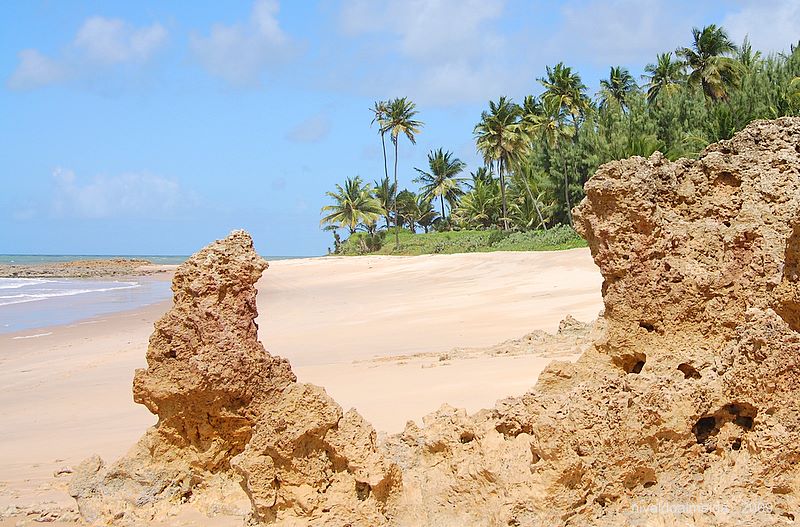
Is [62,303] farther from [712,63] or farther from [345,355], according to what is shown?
[712,63]

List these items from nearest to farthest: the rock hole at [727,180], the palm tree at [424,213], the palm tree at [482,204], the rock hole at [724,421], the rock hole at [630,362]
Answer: the rock hole at [724,421] → the rock hole at [727,180] → the rock hole at [630,362] → the palm tree at [482,204] → the palm tree at [424,213]

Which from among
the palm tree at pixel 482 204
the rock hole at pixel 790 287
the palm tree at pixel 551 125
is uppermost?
the palm tree at pixel 551 125

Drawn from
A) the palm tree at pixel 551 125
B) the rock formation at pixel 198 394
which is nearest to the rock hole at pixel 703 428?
the rock formation at pixel 198 394

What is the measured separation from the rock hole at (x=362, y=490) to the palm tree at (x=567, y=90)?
43.3m

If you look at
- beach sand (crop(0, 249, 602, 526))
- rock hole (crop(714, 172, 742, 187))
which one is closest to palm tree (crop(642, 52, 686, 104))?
beach sand (crop(0, 249, 602, 526))

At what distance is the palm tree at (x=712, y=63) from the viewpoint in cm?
4075

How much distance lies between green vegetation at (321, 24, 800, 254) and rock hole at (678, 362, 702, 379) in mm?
27601

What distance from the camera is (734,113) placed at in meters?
31.9

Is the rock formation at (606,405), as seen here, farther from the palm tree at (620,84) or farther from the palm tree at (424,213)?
the palm tree at (424,213)

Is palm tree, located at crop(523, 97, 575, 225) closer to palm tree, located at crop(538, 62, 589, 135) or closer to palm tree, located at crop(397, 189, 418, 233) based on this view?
palm tree, located at crop(538, 62, 589, 135)

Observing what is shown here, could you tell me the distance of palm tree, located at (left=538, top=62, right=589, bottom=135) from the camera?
45.0m

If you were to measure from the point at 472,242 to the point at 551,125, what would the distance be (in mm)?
8349

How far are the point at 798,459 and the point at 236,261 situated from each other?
299cm

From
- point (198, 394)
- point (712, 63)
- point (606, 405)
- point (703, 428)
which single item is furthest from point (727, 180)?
point (712, 63)
